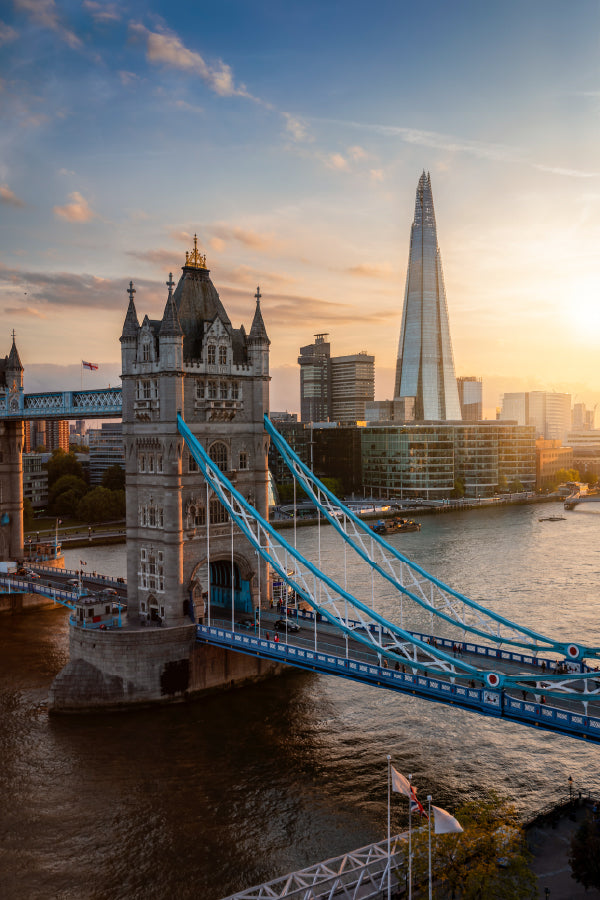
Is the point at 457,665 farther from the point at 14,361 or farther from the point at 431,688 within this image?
the point at 14,361

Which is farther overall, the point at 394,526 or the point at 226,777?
the point at 394,526

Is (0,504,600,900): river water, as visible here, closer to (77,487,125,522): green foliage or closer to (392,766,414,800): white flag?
(392,766,414,800): white flag

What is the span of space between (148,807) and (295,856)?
9919 mm

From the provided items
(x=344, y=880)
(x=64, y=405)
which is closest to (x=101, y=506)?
(x=64, y=405)

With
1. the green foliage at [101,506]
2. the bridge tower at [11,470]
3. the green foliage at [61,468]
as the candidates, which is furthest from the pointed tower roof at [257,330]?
the green foliage at [61,468]

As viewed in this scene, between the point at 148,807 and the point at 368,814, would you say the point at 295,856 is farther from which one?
the point at 148,807

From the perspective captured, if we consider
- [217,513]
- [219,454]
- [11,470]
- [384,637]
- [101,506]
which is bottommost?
[384,637]

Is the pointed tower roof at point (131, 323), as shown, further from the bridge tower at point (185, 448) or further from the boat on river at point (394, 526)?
the boat on river at point (394, 526)

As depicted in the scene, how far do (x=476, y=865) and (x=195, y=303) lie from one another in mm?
47878

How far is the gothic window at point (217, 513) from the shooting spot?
6478 cm

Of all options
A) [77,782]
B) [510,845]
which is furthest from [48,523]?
[510,845]

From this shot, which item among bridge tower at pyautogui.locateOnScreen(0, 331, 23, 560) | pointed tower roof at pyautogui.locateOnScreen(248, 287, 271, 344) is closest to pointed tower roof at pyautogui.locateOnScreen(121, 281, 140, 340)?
pointed tower roof at pyautogui.locateOnScreen(248, 287, 271, 344)

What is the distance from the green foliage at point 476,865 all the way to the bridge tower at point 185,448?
101 ft

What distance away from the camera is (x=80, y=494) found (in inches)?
6752
